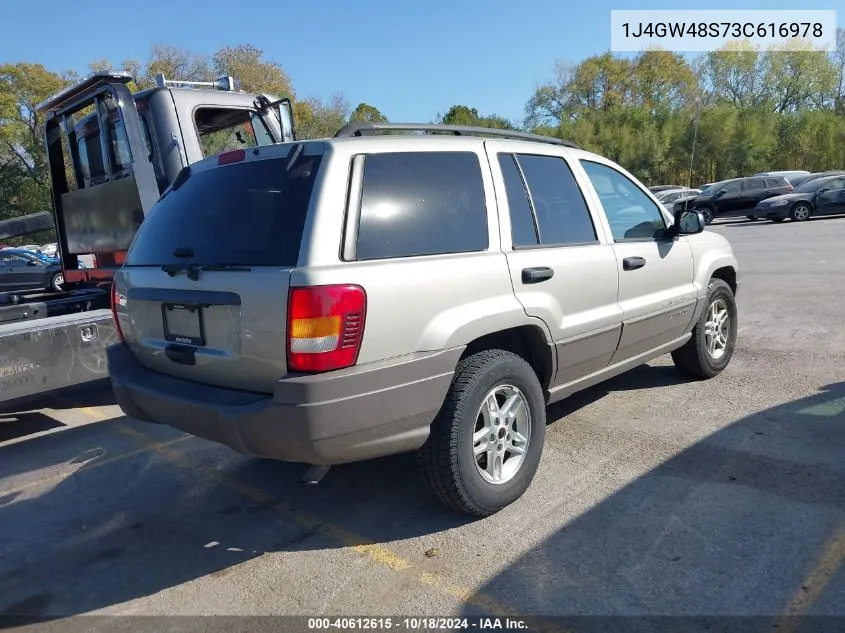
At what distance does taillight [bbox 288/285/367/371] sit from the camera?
2.63 metres

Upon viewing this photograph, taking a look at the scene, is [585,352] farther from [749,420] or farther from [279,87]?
[279,87]

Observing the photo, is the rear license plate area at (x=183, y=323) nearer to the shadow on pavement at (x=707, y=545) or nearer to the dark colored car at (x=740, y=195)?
the shadow on pavement at (x=707, y=545)

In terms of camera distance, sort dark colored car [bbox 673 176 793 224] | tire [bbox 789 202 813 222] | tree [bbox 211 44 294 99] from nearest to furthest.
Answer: tire [bbox 789 202 813 222], dark colored car [bbox 673 176 793 224], tree [bbox 211 44 294 99]

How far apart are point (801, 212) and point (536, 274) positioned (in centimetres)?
2328

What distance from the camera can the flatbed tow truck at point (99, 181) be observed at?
189 inches

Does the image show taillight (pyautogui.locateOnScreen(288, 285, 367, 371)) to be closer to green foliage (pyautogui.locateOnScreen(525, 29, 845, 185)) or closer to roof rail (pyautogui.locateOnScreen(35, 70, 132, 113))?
roof rail (pyautogui.locateOnScreen(35, 70, 132, 113))

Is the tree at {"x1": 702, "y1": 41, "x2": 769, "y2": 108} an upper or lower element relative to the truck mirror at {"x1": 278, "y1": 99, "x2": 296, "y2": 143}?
upper

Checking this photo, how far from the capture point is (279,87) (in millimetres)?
44156

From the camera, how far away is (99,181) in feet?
20.8

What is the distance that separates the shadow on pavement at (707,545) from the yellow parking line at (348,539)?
0.21ft

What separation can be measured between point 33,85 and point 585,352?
49.5 meters

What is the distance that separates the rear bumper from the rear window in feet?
1.90

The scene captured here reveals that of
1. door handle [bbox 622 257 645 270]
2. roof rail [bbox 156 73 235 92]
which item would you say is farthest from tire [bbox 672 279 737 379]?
Answer: roof rail [bbox 156 73 235 92]

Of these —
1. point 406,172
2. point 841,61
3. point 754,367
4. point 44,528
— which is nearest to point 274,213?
point 406,172
